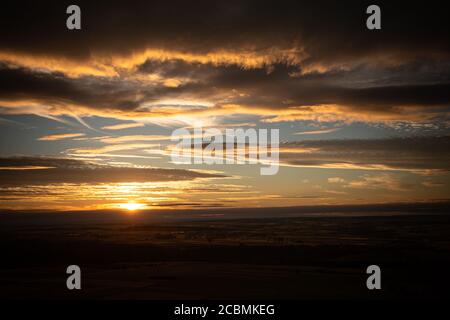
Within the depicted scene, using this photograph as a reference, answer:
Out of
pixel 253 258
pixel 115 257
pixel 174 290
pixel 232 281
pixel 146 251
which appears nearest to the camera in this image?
pixel 174 290

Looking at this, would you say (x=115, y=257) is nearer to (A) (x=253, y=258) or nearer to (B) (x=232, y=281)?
(A) (x=253, y=258)

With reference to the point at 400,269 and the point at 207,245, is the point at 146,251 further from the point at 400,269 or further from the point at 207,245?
the point at 400,269

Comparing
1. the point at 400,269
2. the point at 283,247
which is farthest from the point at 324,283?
the point at 283,247

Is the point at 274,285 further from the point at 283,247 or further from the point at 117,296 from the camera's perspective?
the point at 283,247

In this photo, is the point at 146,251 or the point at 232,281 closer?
the point at 232,281

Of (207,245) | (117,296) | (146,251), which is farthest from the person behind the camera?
(207,245)

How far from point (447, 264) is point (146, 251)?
25012 millimetres

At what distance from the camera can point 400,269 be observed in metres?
28.1

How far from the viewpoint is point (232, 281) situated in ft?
81.9
